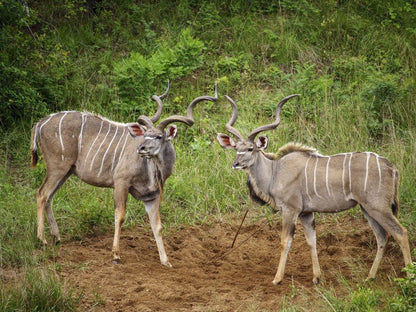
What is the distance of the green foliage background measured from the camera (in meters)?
7.18

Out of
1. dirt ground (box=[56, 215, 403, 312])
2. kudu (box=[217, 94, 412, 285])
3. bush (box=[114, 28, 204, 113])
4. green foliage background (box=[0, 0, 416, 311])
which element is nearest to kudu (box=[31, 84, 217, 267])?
dirt ground (box=[56, 215, 403, 312])

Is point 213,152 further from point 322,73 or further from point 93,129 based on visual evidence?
point 322,73

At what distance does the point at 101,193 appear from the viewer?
A: 23.9ft

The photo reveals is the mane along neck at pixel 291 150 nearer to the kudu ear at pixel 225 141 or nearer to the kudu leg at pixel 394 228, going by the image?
the kudu ear at pixel 225 141

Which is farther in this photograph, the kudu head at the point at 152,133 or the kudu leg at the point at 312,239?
the kudu head at the point at 152,133

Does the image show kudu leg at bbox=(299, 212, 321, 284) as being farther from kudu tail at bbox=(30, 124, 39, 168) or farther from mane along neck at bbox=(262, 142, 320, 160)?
kudu tail at bbox=(30, 124, 39, 168)

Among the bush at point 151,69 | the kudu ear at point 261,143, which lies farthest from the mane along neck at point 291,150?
the bush at point 151,69

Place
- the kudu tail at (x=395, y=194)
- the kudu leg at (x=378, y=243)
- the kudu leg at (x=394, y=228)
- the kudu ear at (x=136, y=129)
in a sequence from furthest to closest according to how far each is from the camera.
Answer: the kudu ear at (x=136, y=129), the kudu leg at (x=378, y=243), the kudu tail at (x=395, y=194), the kudu leg at (x=394, y=228)

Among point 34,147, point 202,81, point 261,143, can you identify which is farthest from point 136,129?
point 202,81

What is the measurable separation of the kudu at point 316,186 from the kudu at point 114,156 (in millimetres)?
639

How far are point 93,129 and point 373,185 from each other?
2895 mm

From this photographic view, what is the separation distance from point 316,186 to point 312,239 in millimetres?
490

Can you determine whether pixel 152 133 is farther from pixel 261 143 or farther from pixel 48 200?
pixel 48 200

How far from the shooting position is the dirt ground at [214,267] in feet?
16.9
